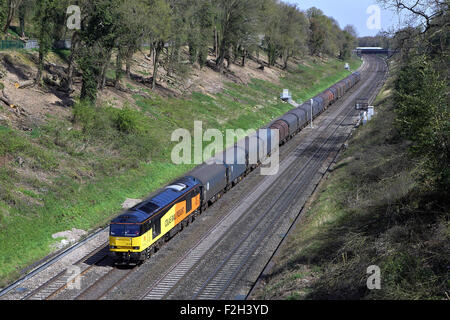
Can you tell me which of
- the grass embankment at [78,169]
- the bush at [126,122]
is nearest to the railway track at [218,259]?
→ the grass embankment at [78,169]

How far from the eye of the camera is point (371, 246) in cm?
2169

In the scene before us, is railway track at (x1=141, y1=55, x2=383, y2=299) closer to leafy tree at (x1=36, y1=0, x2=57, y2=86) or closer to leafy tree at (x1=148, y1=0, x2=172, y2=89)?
leafy tree at (x1=36, y1=0, x2=57, y2=86)

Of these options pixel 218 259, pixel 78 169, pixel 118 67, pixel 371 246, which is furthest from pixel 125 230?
pixel 118 67

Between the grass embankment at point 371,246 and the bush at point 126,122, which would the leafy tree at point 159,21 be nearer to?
the bush at point 126,122

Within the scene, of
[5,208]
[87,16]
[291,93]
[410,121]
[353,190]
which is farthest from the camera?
[291,93]

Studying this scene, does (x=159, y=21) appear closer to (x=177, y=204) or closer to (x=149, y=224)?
(x=177, y=204)

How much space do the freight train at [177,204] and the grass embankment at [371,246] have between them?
6.82m

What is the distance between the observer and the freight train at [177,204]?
984 inches

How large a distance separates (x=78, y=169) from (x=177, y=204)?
39.8 feet

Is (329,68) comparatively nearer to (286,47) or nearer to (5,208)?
(286,47)

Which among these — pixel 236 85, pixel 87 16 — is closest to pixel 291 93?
pixel 236 85

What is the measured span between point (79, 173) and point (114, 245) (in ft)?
45.0

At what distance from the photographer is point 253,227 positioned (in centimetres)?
3169

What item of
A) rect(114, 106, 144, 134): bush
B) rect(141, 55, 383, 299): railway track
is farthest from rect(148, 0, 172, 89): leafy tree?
rect(141, 55, 383, 299): railway track
